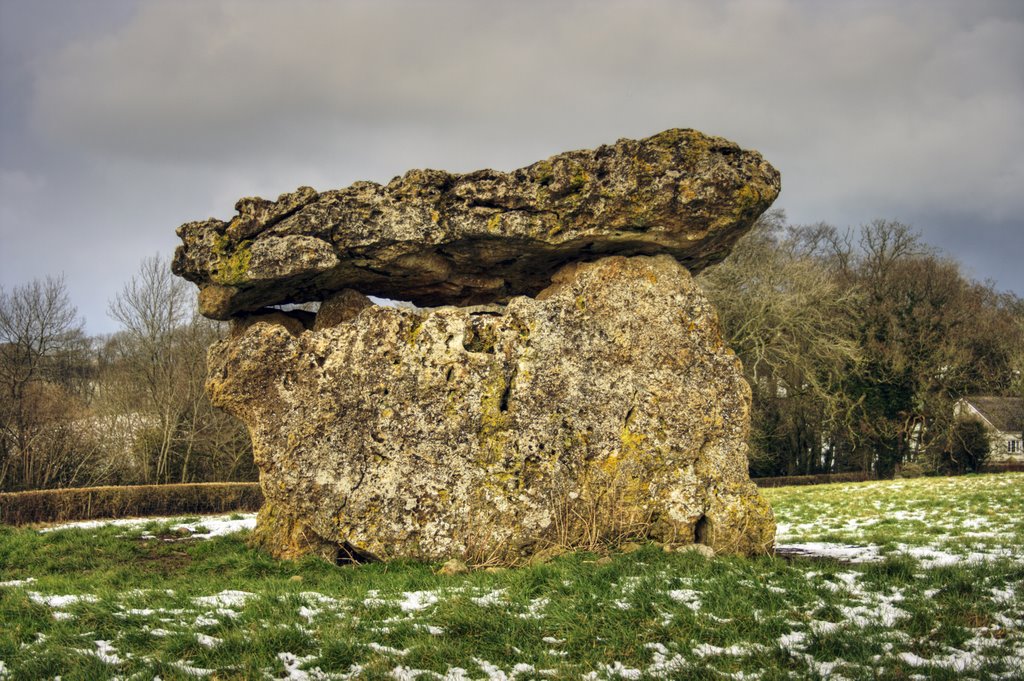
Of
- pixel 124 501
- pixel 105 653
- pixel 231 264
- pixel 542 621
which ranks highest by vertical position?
pixel 231 264

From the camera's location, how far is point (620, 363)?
30.0 feet

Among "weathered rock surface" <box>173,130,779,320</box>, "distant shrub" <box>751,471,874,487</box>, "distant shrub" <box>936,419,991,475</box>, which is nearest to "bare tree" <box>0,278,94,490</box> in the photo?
"weathered rock surface" <box>173,130,779,320</box>

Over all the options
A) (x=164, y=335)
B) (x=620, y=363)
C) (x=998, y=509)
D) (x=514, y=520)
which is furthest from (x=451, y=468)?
(x=164, y=335)

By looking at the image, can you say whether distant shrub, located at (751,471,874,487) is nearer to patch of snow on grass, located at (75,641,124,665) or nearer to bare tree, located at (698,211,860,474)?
bare tree, located at (698,211,860,474)

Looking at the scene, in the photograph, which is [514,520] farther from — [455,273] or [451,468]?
[455,273]

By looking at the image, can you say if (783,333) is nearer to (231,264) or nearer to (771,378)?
(771,378)

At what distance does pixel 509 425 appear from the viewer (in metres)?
8.76

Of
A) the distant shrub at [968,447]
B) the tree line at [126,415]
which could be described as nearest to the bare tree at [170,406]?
the tree line at [126,415]

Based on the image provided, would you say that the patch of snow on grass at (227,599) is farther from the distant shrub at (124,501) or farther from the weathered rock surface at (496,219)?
the distant shrub at (124,501)

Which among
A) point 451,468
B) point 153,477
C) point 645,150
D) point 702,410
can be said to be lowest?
point 153,477

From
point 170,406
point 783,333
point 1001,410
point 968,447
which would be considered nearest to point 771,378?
point 783,333

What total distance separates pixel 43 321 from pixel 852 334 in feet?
99.7

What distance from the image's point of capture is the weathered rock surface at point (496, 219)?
9258mm

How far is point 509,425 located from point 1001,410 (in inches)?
1450
